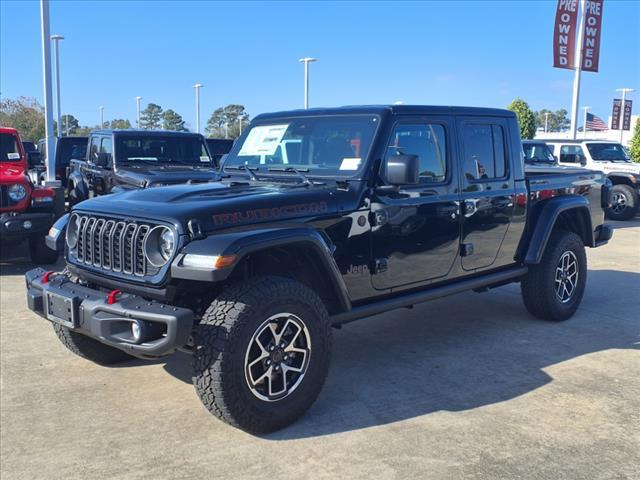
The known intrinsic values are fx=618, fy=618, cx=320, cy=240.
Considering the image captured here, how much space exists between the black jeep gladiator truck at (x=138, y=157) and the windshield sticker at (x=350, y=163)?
478cm

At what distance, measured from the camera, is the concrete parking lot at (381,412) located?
313 centimetres

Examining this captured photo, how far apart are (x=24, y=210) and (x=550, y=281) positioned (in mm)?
6417

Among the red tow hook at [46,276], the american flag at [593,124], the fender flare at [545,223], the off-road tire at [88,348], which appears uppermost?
the american flag at [593,124]

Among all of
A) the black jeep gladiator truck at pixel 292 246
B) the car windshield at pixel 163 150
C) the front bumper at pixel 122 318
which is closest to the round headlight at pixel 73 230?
the black jeep gladiator truck at pixel 292 246

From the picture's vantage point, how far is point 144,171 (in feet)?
28.9

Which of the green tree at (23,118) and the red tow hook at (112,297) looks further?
the green tree at (23,118)

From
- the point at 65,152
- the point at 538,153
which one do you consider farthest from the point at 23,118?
the point at 538,153

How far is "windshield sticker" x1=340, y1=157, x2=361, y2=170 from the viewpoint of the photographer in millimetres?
4036

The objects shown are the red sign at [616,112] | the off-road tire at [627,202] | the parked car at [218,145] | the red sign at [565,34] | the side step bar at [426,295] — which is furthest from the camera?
the red sign at [616,112]

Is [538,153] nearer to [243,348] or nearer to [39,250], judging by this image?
[39,250]

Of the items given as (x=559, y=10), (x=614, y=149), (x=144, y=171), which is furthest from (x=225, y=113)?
(x=144, y=171)

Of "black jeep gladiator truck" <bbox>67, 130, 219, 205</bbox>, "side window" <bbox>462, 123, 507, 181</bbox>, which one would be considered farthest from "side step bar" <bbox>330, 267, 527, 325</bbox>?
"black jeep gladiator truck" <bbox>67, 130, 219, 205</bbox>

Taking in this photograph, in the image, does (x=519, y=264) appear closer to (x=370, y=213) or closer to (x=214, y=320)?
(x=370, y=213)

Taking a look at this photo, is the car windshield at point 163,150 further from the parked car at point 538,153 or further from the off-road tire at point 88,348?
the parked car at point 538,153
